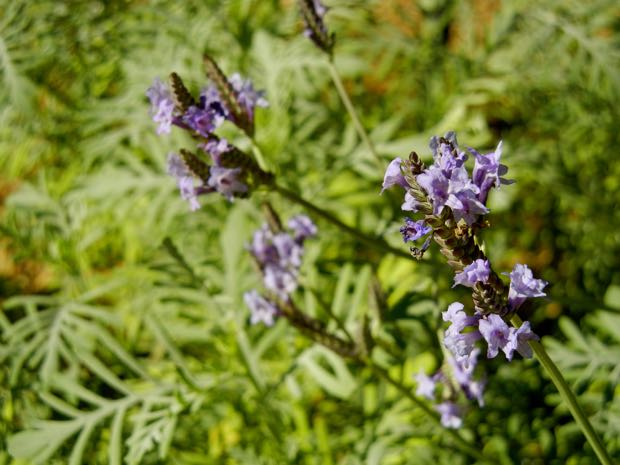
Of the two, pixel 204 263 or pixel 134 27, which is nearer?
pixel 204 263

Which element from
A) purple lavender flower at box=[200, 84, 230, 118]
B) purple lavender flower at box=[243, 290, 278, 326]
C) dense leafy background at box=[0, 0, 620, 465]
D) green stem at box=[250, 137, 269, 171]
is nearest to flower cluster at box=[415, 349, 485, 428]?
dense leafy background at box=[0, 0, 620, 465]

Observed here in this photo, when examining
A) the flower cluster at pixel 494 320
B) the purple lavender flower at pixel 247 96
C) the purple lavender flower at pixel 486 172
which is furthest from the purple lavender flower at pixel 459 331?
the purple lavender flower at pixel 247 96

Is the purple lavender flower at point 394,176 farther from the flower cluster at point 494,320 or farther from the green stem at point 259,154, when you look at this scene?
the green stem at point 259,154

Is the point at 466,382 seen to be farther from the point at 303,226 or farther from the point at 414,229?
the point at 414,229

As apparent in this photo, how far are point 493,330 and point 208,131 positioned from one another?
1.51 feet

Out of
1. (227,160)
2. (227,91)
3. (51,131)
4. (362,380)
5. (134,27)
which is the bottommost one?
(362,380)

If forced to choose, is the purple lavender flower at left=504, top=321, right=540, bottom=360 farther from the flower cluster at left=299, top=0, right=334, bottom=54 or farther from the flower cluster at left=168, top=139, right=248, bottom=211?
the flower cluster at left=299, top=0, right=334, bottom=54

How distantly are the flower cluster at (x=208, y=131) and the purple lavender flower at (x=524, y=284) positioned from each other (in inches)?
15.9

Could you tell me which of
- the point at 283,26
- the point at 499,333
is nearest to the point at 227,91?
the point at 499,333

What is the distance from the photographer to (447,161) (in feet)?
2.03

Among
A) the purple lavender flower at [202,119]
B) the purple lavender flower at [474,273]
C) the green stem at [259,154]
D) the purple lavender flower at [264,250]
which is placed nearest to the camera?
the purple lavender flower at [474,273]

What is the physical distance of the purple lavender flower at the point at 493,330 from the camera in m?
0.60

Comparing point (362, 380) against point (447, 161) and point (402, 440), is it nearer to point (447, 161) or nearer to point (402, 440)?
point (402, 440)

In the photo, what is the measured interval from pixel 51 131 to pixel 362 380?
1.15 meters
